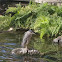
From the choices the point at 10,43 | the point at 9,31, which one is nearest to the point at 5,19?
the point at 9,31

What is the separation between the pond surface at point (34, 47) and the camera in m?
7.76

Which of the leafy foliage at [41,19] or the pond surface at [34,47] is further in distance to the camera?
the leafy foliage at [41,19]

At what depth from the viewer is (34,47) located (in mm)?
9562

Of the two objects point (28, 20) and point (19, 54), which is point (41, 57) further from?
point (28, 20)

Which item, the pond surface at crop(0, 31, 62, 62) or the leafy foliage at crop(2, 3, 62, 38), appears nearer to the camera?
the pond surface at crop(0, 31, 62, 62)

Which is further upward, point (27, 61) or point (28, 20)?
point (28, 20)

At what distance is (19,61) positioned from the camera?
7496 millimetres

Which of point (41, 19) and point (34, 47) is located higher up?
point (41, 19)

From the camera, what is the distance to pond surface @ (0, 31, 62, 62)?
25.5 feet

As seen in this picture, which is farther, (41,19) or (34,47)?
(41,19)

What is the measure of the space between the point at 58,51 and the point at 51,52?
1.21 feet

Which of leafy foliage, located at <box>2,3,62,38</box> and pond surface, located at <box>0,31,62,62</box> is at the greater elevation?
leafy foliage, located at <box>2,3,62,38</box>

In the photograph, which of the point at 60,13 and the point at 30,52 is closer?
the point at 30,52

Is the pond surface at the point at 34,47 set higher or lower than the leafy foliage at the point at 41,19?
lower
